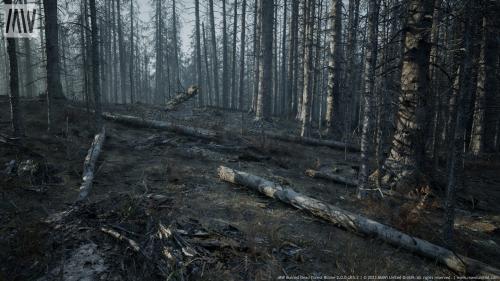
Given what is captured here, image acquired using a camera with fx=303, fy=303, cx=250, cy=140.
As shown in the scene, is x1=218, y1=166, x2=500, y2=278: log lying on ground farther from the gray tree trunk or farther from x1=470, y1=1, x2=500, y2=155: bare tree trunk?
x1=470, y1=1, x2=500, y2=155: bare tree trunk

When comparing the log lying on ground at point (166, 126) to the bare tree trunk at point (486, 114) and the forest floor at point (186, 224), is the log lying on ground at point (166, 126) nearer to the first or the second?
the forest floor at point (186, 224)

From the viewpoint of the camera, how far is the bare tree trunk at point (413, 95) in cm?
777

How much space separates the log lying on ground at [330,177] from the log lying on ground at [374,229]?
8.39 ft

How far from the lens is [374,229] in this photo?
5.30 m

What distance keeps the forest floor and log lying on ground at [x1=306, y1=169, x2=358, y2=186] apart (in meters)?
0.26

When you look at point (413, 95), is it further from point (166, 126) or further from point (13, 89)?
point (13, 89)

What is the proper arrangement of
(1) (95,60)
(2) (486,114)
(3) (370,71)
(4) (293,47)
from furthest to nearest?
(4) (293,47) < (2) (486,114) < (1) (95,60) < (3) (370,71)

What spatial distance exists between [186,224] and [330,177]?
521 cm

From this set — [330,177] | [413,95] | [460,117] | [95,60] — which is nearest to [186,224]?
[460,117]

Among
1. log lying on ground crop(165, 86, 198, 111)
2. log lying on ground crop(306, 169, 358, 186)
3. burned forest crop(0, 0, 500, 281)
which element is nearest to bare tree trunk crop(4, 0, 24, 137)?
burned forest crop(0, 0, 500, 281)

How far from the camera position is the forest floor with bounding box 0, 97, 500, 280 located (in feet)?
13.2

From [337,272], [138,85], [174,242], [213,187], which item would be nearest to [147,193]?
[213,187]

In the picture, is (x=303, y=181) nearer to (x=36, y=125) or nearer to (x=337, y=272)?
(x=337, y=272)

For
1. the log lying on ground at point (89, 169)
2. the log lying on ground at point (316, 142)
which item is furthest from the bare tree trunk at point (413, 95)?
the log lying on ground at point (89, 169)
